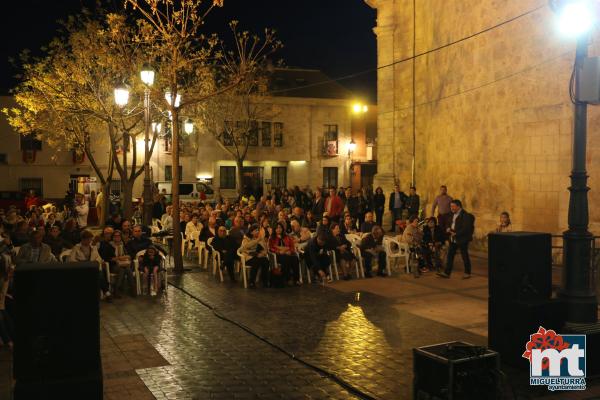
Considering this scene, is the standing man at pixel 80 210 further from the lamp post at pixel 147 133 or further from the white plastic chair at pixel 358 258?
the white plastic chair at pixel 358 258

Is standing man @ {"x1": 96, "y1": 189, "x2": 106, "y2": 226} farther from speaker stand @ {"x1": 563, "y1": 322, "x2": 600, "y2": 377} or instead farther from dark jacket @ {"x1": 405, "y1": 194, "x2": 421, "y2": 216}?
speaker stand @ {"x1": 563, "y1": 322, "x2": 600, "y2": 377}

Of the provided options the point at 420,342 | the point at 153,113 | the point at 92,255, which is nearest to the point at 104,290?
the point at 92,255

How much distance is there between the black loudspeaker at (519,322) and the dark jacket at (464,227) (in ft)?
20.8

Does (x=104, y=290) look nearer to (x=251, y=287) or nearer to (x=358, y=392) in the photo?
(x=251, y=287)

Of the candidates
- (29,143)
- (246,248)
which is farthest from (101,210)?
(29,143)

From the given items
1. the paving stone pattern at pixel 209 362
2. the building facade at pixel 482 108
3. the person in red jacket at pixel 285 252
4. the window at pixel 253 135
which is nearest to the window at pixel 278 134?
the window at pixel 253 135

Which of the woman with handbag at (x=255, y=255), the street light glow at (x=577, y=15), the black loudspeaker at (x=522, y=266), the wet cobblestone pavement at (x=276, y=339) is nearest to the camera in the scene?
the wet cobblestone pavement at (x=276, y=339)

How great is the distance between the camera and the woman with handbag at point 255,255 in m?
12.8

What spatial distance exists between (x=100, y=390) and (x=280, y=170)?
4220 cm

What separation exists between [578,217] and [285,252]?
649 cm

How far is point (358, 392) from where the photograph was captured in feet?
21.2

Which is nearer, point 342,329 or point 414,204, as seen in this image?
point 342,329

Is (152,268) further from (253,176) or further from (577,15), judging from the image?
Answer: (253,176)

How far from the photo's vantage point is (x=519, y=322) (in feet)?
22.4
